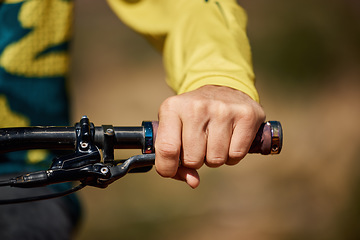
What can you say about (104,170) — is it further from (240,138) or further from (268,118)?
(268,118)

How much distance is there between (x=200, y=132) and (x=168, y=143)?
7cm

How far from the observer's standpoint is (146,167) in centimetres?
106

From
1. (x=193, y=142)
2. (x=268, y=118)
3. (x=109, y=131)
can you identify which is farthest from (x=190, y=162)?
(x=268, y=118)

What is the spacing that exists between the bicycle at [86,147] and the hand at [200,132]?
0.11 feet

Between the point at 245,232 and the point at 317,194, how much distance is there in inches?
26.4

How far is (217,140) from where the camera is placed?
1.03 meters

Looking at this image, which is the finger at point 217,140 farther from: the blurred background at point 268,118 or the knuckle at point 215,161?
the blurred background at point 268,118

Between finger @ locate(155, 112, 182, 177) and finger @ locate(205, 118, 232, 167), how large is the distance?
0.06 m

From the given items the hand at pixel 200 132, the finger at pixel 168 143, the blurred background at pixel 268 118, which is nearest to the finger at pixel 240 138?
the hand at pixel 200 132

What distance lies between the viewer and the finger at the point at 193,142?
101cm

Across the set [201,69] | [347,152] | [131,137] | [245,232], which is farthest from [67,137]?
[347,152]

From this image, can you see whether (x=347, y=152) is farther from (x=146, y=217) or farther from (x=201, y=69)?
(x=201, y=69)

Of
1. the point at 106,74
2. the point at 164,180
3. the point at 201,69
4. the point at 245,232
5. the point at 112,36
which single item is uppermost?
the point at 112,36

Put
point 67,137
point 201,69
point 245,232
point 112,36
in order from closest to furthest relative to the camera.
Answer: point 67,137 → point 201,69 → point 245,232 → point 112,36
